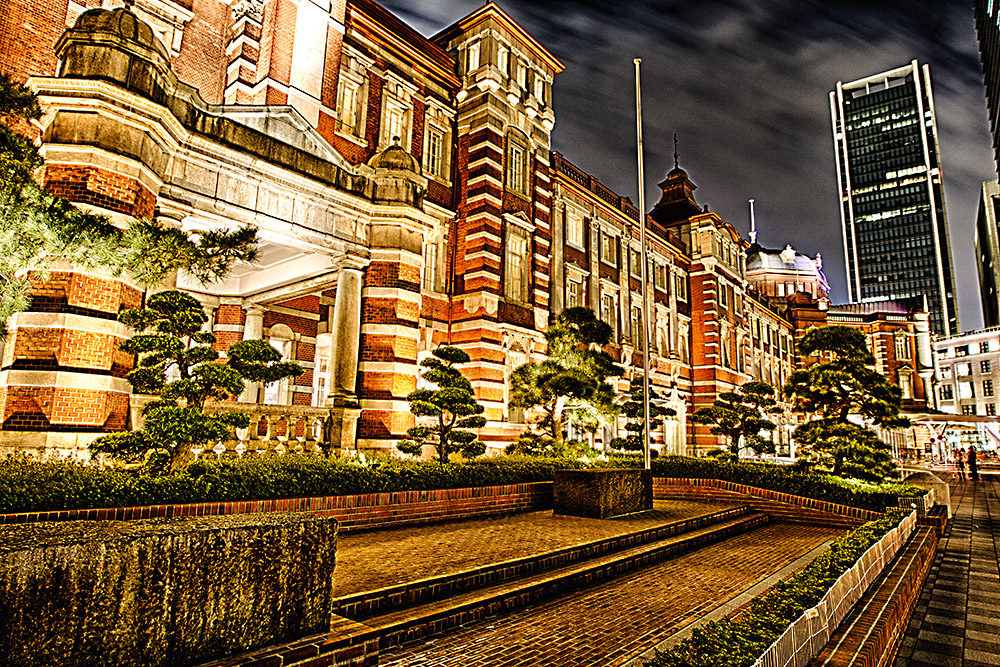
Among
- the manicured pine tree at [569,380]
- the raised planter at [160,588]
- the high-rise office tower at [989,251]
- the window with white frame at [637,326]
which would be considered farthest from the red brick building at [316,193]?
the high-rise office tower at [989,251]

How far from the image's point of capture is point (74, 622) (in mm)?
2742

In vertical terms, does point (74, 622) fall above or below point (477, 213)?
below

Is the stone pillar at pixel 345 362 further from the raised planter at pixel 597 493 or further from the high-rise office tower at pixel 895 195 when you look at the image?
the high-rise office tower at pixel 895 195

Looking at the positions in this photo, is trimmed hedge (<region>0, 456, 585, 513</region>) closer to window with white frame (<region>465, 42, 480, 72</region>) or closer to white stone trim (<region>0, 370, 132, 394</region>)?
white stone trim (<region>0, 370, 132, 394</region>)

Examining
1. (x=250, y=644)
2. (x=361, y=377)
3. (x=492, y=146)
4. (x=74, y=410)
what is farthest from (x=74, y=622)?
(x=492, y=146)

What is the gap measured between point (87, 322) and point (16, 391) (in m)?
1.35

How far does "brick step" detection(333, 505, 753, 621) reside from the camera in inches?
201

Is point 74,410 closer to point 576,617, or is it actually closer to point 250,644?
point 250,644

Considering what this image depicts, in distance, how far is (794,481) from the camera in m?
13.7

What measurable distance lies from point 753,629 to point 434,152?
1853 cm

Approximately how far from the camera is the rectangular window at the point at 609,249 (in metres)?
28.9

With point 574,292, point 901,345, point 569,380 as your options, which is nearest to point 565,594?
point 569,380

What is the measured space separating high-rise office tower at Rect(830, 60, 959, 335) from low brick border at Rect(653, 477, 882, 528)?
14817 centimetres

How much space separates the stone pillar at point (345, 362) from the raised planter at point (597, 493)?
15.5 ft
